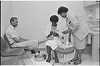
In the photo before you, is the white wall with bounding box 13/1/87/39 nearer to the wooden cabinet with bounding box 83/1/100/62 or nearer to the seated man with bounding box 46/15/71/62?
the wooden cabinet with bounding box 83/1/100/62

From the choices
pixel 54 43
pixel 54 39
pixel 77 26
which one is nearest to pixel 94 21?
pixel 77 26

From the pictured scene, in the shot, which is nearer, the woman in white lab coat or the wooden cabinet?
the woman in white lab coat

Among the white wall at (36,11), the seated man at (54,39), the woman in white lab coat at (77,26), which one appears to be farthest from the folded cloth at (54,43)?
the white wall at (36,11)

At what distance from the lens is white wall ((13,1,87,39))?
147 inches

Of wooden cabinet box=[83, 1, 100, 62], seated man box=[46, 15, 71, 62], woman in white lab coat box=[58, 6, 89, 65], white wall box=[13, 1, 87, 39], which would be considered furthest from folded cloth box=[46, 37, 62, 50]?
white wall box=[13, 1, 87, 39]

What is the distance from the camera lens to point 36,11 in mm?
3762

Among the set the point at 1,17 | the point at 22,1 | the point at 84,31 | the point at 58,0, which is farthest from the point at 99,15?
the point at 1,17

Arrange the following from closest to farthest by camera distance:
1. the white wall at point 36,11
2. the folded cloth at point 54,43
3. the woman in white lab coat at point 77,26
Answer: the woman in white lab coat at point 77,26, the folded cloth at point 54,43, the white wall at point 36,11

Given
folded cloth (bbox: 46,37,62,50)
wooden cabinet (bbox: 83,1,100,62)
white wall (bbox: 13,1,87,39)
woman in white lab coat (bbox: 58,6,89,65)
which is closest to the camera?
woman in white lab coat (bbox: 58,6,89,65)

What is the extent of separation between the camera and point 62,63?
2.90 metres

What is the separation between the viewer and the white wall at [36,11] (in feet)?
12.2

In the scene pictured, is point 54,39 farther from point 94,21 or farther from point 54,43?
point 94,21

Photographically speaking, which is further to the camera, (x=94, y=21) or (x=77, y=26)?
(x=94, y=21)

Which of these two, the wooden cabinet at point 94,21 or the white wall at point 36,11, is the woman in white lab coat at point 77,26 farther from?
the white wall at point 36,11
